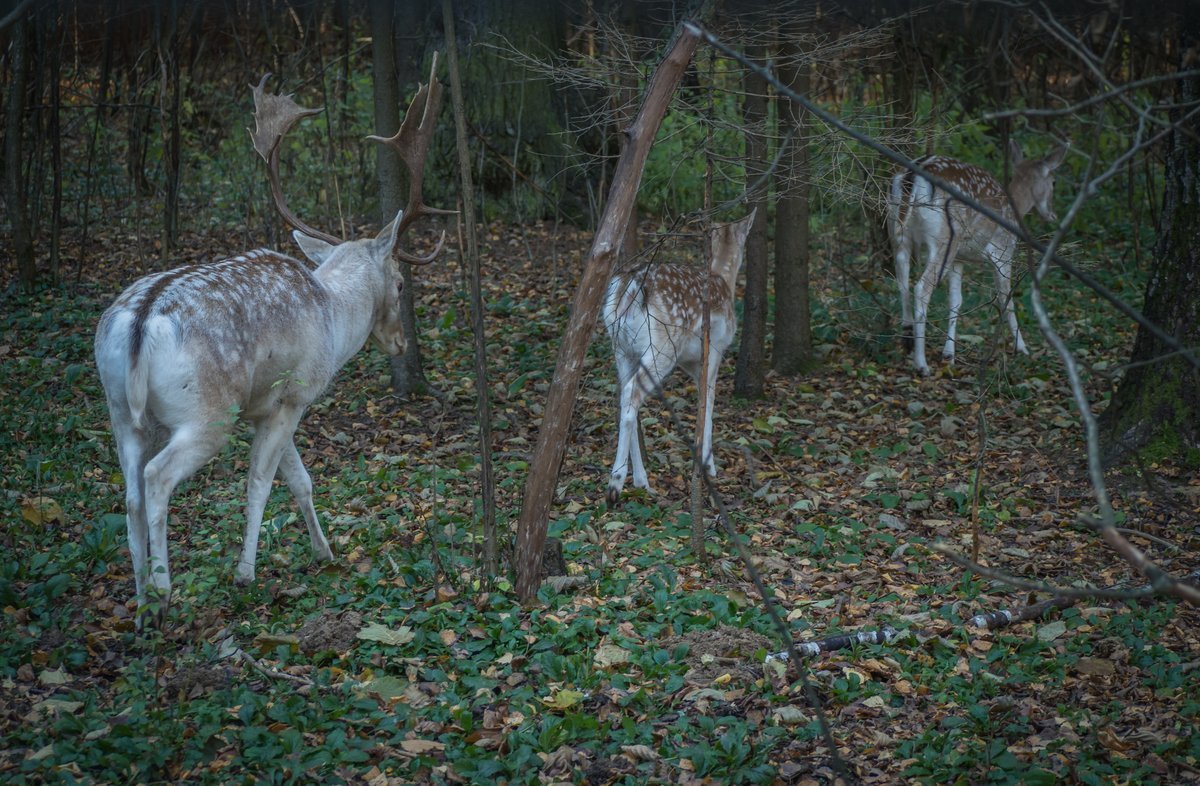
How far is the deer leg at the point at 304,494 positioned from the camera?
252 inches

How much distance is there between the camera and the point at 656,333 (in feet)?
27.0

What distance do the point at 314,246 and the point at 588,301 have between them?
2.53m

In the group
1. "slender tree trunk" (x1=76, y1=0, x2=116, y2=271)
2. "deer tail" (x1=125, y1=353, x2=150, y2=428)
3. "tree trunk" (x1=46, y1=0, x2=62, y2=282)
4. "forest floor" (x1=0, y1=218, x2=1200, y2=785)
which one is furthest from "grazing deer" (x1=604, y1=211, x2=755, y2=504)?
"slender tree trunk" (x1=76, y1=0, x2=116, y2=271)

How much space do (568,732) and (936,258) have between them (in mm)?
8040

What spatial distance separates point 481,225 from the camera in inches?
553

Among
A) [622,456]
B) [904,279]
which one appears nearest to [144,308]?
[622,456]

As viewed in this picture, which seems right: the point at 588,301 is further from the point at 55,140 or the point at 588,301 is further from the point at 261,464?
the point at 55,140

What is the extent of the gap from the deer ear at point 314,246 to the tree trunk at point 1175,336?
569cm

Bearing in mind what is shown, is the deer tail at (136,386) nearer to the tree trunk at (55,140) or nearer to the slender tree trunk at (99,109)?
the tree trunk at (55,140)

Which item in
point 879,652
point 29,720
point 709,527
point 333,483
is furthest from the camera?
point 333,483

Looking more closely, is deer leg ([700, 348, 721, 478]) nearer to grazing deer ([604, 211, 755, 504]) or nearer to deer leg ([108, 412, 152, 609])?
grazing deer ([604, 211, 755, 504])

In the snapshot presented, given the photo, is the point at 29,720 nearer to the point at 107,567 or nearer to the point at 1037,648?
the point at 107,567

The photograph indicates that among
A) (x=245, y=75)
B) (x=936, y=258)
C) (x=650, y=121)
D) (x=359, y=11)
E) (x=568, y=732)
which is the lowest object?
(x=568, y=732)

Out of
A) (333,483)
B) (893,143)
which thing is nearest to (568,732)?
(333,483)
